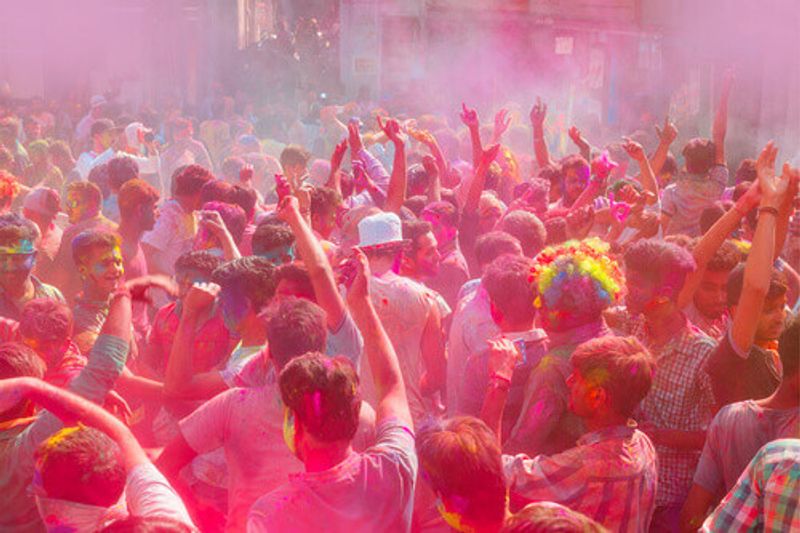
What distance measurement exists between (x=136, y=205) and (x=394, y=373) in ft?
11.4

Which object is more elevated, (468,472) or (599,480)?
(468,472)

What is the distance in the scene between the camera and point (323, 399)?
2578 millimetres

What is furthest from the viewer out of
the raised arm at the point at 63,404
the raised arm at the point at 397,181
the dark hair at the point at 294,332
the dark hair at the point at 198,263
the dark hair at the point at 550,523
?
the raised arm at the point at 397,181

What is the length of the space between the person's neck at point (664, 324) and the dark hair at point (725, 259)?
0.84 meters

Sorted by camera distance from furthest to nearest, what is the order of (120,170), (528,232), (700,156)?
1. (700,156)
2. (120,170)
3. (528,232)

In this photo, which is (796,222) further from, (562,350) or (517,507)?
(517,507)

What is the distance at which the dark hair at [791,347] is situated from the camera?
3057mm

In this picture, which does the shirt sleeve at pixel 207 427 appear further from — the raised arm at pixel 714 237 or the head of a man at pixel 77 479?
the raised arm at pixel 714 237

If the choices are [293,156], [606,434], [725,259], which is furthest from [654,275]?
[293,156]

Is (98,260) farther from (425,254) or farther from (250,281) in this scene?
(425,254)

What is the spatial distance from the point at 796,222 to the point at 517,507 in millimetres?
3779

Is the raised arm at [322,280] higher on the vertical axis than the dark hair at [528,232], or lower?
higher

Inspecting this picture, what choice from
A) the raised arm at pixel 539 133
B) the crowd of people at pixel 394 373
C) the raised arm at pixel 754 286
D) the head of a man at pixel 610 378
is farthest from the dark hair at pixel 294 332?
the raised arm at pixel 539 133

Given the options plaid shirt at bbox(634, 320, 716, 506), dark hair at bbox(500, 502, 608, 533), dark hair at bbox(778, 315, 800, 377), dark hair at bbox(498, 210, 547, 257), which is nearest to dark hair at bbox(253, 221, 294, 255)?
dark hair at bbox(498, 210, 547, 257)
